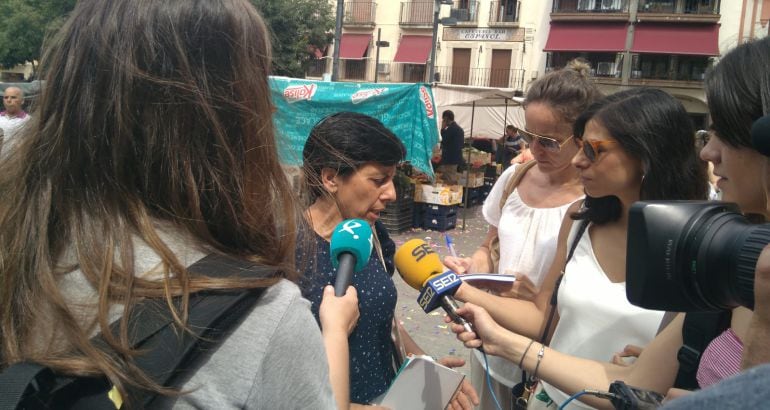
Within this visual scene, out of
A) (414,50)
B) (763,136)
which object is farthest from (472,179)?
(414,50)

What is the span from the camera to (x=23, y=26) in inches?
1157

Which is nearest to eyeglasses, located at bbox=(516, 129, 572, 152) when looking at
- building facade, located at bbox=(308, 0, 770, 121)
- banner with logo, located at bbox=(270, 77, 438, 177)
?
banner with logo, located at bbox=(270, 77, 438, 177)

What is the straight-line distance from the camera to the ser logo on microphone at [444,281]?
1.97 m

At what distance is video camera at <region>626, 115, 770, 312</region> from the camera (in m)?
1.04

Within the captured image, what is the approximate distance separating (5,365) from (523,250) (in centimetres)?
222

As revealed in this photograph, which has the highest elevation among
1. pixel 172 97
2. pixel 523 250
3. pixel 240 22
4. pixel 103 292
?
pixel 240 22

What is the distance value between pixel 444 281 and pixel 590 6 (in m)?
30.6

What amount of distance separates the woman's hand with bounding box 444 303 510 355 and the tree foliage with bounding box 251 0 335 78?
26308 mm

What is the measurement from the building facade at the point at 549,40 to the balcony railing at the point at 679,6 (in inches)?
1.8

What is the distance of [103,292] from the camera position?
882 mm

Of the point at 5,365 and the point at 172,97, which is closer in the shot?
the point at 5,365

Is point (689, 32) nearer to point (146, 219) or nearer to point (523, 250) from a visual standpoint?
point (523, 250)

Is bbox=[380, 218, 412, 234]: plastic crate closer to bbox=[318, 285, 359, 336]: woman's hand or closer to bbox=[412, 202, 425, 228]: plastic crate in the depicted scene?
bbox=[412, 202, 425, 228]: plastic crate

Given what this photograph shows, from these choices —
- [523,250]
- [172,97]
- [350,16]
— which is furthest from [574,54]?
[172,97]
